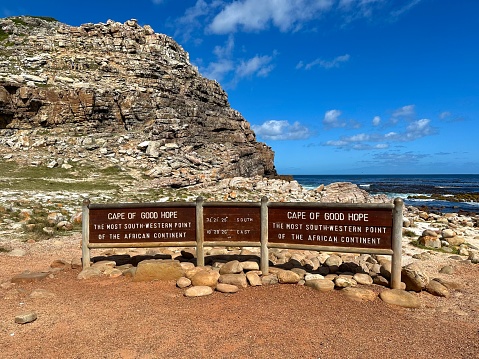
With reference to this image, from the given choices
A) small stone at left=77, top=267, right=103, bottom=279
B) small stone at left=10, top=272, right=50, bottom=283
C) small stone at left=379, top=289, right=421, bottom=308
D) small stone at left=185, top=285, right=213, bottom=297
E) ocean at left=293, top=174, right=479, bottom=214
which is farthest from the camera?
ocean at left=293, top=174, right=479, bottom=214

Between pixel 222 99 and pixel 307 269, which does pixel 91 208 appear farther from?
pixel 222 99

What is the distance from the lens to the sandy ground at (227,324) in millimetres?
4846

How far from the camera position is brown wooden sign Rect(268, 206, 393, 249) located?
7.29 meters

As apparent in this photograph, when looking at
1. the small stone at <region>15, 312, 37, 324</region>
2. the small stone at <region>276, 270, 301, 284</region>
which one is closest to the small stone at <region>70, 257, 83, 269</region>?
the small stone at <region>15, 312, 37, 324</region>

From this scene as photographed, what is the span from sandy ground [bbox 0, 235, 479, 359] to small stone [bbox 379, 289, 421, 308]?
0.51ft

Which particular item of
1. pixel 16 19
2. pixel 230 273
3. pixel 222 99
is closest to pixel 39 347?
pixel 230 273

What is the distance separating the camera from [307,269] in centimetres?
840

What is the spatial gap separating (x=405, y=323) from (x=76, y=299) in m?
6.57

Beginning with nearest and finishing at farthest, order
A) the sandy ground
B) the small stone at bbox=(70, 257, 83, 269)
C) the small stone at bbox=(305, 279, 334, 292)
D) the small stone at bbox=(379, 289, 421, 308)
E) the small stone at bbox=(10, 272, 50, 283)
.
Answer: the sandy ground
the small stone at bbox=(379, 289, 421, 308)
the small stone at bbox=(305, 279, 334, 292)
the small stone at bbox=(10, 272, 50, 283)
the small stone at bbox=(70, 257, 83, 269)

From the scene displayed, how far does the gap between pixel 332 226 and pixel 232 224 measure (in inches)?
98.2

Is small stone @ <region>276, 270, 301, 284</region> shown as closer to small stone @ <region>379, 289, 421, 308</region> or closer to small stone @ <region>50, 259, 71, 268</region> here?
small stone @ <region>379, 289, 421, 308</region>

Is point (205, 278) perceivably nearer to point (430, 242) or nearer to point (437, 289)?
point (437, 289)

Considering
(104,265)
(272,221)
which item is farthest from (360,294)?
(104,265)

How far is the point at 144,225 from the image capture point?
27.5ft
